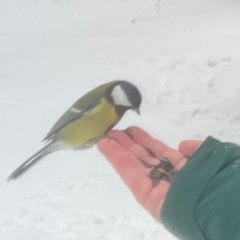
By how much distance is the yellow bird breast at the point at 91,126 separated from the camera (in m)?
0.73

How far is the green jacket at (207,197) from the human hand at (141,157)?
3cm

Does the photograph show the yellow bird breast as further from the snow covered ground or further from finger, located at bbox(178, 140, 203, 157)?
the snow covered ground

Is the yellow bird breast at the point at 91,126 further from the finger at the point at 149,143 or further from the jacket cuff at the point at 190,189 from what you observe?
the jacket cuff at the point at 190,189

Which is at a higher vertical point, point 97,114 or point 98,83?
point 97,114

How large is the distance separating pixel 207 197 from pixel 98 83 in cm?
82

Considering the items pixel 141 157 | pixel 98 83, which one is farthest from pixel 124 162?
pixel 98 83

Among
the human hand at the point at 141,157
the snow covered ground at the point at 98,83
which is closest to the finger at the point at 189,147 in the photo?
the human hand at the point at 141,157

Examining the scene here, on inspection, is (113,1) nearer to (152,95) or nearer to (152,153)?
(152,95)

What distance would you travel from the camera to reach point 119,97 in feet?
2.35

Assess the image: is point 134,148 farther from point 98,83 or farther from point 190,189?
point 98,83

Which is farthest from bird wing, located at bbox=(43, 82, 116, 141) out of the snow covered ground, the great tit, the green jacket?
the snow covered ground

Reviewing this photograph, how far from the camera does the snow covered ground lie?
1.29 metres

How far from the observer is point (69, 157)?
54.2 inches

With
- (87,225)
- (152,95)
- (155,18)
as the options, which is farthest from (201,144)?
(155,18)
